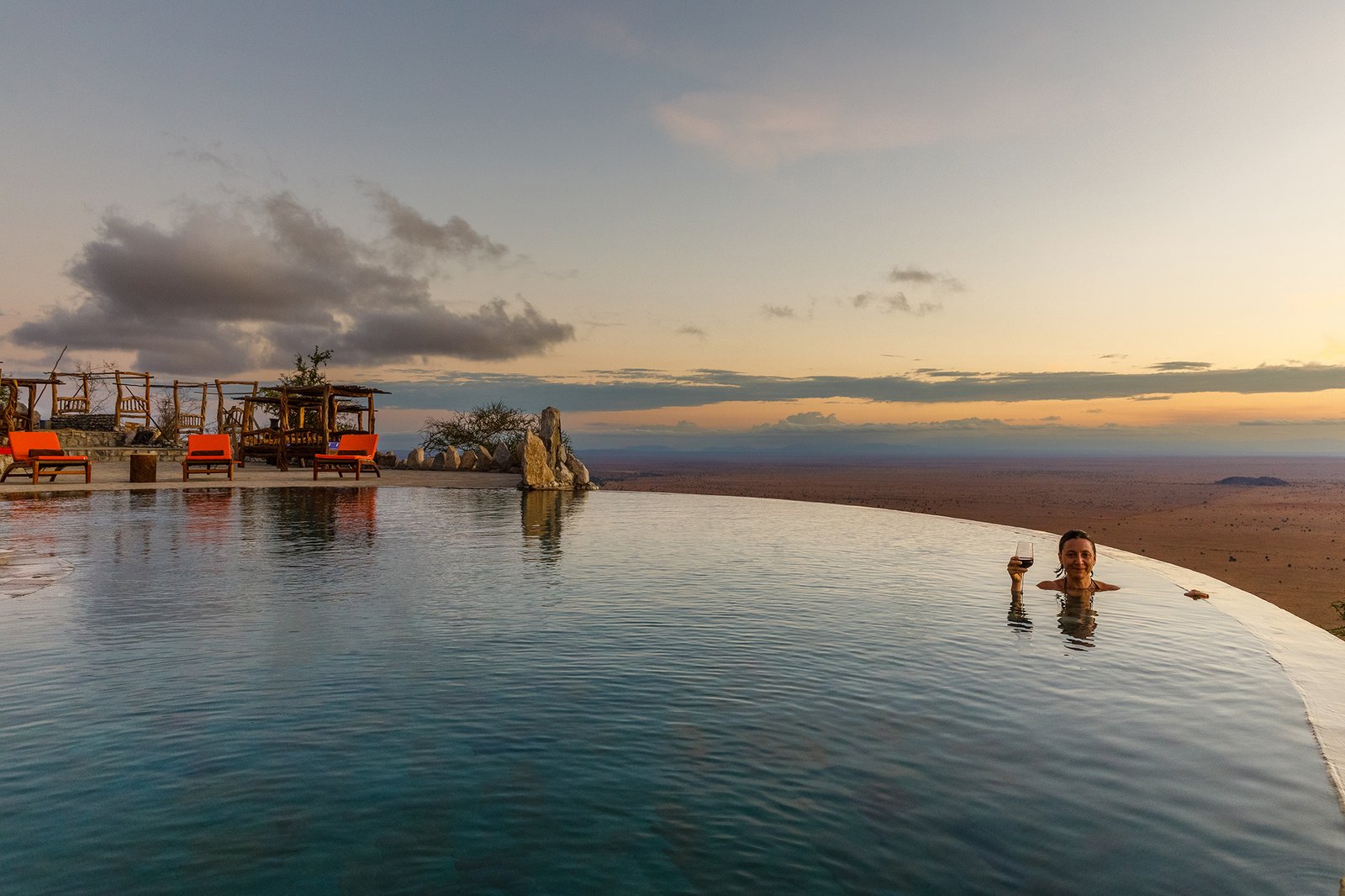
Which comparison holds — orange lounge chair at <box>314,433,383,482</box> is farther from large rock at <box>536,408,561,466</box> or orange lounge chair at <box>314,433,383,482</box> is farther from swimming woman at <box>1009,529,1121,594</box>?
swimming woman at <box>1009,529,1121,594</box>

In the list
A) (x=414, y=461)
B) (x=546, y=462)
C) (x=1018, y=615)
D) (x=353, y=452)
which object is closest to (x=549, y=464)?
(x=546, y=462)

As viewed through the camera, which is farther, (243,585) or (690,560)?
(690,560)

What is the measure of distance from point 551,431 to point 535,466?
1637 mm

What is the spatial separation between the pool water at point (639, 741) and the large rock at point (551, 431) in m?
16.0

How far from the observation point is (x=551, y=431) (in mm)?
25078

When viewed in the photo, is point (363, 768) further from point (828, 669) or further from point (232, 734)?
point (828, 669)

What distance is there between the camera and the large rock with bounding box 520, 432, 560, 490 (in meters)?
23.6

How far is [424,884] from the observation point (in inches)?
118

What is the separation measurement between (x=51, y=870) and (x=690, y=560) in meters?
8.32

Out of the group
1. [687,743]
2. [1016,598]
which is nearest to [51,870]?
[687,743]

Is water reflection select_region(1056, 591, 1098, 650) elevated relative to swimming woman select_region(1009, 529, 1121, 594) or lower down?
lower down

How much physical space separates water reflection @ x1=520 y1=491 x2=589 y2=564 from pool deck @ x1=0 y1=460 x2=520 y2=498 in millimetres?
3022

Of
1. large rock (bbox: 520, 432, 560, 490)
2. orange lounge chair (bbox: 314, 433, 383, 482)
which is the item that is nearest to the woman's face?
large rock (bbox: 520, 432, 560, 490)

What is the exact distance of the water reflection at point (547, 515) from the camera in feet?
39.1
